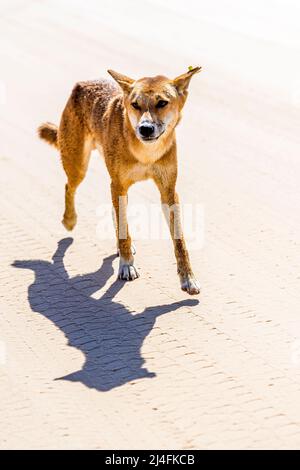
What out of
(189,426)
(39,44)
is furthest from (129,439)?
(39,44)

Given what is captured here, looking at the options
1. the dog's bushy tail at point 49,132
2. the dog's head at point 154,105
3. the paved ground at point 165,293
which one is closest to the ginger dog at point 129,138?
the dog's head at point 154,105

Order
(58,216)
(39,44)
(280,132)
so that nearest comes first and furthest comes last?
(58,216) < (280,132) < (39,44)

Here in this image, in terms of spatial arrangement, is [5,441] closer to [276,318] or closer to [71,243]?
[276,318]

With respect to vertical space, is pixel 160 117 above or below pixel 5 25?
above

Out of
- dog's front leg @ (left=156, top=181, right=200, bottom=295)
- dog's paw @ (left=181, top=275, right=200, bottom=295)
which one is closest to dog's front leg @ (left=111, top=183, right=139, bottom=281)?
dog's front leg @ (left=156, top=181, right=200, bottom=295)

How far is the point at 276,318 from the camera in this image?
6738mm

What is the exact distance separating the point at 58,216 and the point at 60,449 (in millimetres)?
4035

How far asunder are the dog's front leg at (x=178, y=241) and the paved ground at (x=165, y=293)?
0.11 metres

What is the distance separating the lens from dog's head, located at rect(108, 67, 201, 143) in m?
6.86

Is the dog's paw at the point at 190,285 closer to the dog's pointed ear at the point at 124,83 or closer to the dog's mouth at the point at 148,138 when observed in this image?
the dog's mouth at the point at 148,138

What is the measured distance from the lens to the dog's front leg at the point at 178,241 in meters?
Answer: 7.24

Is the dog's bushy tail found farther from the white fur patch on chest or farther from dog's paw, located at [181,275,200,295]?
dog's paw, located at [181,275,200,295]

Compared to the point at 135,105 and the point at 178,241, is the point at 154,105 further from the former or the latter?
the point at 178,241
